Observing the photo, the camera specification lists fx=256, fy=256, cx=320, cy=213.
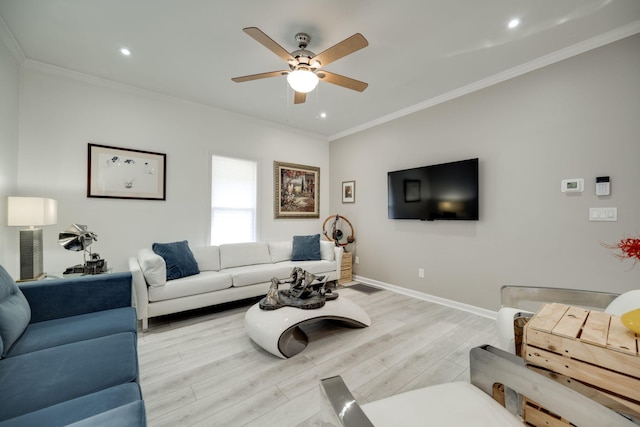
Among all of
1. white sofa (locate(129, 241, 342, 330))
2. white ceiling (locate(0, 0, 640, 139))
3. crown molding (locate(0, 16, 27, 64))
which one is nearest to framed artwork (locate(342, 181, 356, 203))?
white sofa (locate(129, 241, 342, 330))

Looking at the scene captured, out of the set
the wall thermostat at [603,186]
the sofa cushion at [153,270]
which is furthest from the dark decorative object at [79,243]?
the wall thermostat at [603,186]

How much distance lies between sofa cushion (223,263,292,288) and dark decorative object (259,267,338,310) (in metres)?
0.79

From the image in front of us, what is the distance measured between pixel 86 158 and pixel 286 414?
11.5 ft

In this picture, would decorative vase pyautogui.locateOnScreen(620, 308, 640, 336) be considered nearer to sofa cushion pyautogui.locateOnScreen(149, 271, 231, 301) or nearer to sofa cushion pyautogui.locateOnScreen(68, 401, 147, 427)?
sofa cushion pyautogui.locateOnScreen(68, 401, 147, 427)

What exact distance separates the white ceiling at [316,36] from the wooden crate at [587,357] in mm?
2265

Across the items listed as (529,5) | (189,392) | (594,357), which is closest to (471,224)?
(529,5)

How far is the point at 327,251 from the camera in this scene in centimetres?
435

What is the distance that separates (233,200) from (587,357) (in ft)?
13.5

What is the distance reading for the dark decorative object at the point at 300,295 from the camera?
95.6 inches

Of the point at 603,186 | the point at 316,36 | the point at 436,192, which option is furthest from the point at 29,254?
the point at 603,186

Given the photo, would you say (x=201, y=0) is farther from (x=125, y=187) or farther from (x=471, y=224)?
(x=471, y=224)

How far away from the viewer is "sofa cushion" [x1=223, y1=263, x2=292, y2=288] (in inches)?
130

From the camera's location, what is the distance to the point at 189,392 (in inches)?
69.0

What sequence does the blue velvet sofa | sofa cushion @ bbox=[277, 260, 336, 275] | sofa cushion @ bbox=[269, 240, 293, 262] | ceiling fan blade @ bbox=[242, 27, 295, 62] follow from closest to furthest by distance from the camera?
the blue velvet sofa, ceiling fan blade @ bbox=[242, 27, 295, 62], sofa cushion @ bbox=[277, 260, 336, 275], sofa cushion @ bbox=[269, 240, 293, 262]
